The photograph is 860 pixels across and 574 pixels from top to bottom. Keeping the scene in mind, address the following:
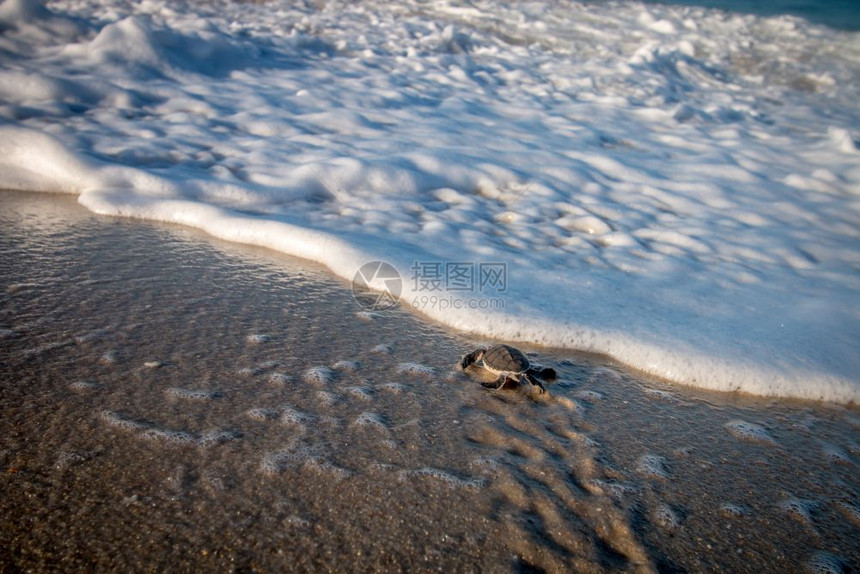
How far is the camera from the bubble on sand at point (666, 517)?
1560mm

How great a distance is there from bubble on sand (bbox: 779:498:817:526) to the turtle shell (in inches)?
Answer: 38.0

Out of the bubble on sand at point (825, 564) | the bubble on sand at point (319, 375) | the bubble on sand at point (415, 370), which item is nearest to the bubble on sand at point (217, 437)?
the bubble on sand at point (319, 375)

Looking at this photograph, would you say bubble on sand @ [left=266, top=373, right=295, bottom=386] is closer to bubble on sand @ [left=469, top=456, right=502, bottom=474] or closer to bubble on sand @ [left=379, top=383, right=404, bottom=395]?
bubble on sand @ [left=379, top=383, right=404, bottom=395]

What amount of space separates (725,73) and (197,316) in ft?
32.0

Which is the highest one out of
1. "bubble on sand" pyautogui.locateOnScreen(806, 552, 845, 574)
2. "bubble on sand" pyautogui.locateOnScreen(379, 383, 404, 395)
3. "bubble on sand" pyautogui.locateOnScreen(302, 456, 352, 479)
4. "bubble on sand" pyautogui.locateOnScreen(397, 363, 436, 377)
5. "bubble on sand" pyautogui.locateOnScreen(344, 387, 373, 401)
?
"bubble on sand" pyautogui.locateOnScreen(302, 456, 352, 479)

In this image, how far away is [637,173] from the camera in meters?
4.71

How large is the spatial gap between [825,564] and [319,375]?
1.76m

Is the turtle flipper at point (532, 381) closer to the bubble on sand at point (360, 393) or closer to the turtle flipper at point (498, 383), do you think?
the turtle flipper at point (498, 383)

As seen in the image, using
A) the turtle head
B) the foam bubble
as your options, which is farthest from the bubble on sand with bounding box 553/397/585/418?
the foam bubble

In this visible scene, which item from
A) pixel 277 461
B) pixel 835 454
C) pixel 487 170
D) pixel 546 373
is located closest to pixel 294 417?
pixel 277 461

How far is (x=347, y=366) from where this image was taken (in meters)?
2.18

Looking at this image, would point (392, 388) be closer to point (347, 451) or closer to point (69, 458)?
point (347, 451)

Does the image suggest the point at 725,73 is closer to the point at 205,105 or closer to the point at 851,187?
the point at 851,187

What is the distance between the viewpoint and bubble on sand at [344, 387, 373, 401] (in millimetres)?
1992
